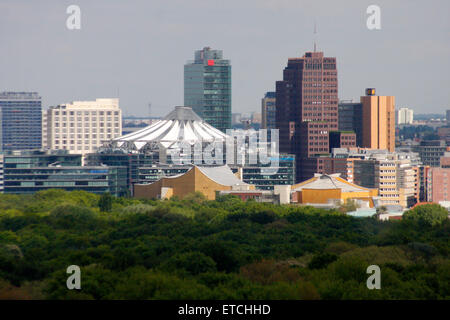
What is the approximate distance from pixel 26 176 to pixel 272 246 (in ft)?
164

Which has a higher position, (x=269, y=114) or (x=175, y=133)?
(x=269, y=114)

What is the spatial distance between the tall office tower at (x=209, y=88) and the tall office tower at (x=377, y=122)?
56.4 feet

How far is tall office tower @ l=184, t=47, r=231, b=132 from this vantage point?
436 feet

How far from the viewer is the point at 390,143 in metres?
125

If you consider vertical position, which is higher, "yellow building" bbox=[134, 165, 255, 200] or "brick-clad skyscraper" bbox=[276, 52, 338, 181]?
"brick-clad skyscraper" bbox=[276, 52, 338, 181]

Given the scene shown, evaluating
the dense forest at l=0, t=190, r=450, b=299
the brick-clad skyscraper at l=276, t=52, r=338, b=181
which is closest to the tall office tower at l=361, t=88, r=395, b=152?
the brick-clad skyscraper at l=276, t=52, r=338, b=181

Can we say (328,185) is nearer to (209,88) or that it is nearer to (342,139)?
(342,139)

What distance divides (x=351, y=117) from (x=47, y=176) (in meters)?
44.0

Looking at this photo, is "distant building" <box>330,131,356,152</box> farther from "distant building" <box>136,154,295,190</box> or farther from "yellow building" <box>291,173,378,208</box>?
"yellow building" <box>291,173,378,208</box>

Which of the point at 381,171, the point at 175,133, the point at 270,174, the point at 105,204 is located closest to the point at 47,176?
the point at 175,133

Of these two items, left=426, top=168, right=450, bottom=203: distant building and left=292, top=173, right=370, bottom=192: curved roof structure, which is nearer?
left=292, top=173, right=370, bottom=192: curved roof structure

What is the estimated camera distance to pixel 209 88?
134 metres

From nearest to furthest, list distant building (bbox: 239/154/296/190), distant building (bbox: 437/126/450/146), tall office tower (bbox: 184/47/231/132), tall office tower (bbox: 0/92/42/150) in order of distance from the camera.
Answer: distant building (bbox: 239/154/296/190)
tall office tower (bbox: 184/47/231/132)
tall office tower (bbox: 0/92/42/150)
distant building (bbox: 437/126/450/146)

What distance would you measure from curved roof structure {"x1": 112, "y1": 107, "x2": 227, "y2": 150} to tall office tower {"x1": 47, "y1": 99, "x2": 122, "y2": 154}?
95.5 ft
